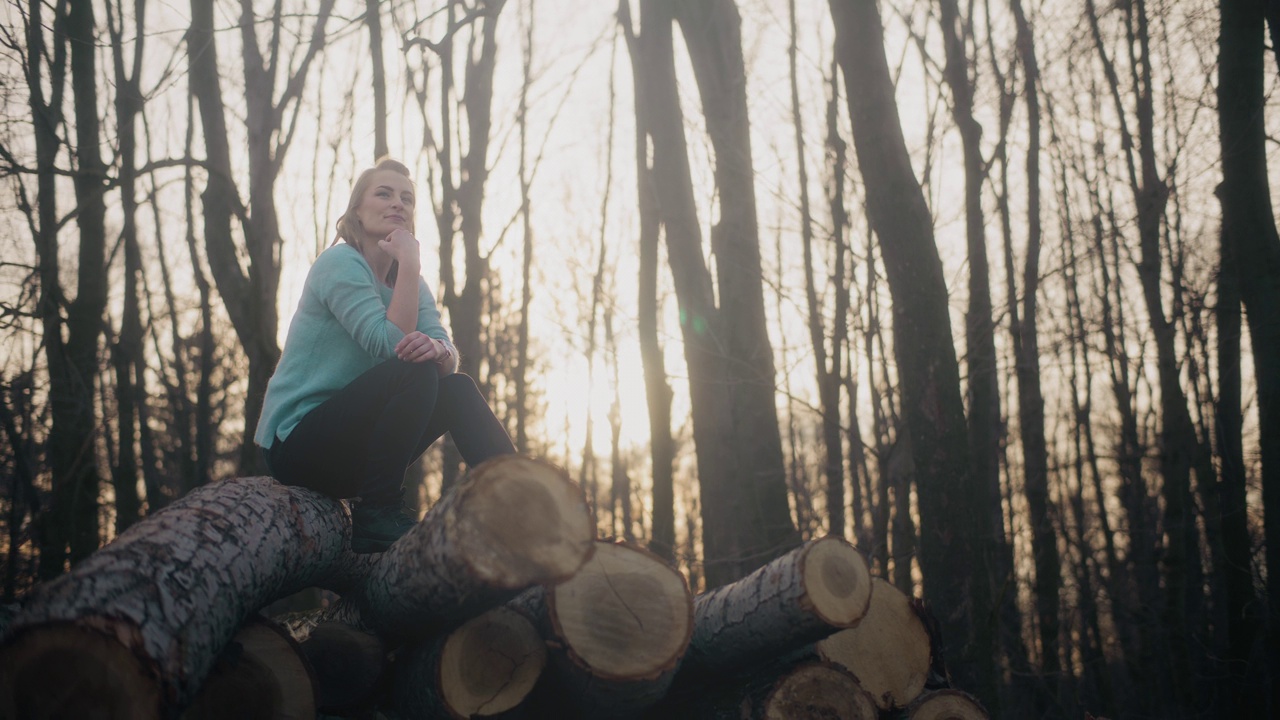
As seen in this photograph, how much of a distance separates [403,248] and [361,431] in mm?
679

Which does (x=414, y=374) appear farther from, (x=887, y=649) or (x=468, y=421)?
(x=887, y=649)

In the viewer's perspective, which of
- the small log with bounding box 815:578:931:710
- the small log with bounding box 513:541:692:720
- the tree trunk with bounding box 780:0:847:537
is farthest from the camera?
the tree trunk with bounding box 780:0:847:537

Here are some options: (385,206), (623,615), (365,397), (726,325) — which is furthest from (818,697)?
(726,325)

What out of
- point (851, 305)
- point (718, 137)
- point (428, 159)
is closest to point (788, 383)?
point (851, 305)

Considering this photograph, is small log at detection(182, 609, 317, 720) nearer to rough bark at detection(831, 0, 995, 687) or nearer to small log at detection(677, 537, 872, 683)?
small log at detection(677, 537, 872, 683)

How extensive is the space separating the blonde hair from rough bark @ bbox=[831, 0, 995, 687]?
2870 mm

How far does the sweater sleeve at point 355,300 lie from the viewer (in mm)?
2705

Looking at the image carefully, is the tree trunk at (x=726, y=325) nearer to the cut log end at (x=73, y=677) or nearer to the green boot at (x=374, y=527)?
the green boot at (x=374, y=527)

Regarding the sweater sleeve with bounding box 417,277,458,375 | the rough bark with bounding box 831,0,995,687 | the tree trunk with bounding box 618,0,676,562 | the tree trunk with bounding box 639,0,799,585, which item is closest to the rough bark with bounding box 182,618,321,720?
the sweater sleeve with bounding box 417,277,458,375

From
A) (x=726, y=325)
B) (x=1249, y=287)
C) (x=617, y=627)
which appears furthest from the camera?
(x=726, y=325)

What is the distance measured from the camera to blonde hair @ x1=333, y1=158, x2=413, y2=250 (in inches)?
123

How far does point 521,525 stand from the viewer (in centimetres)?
222

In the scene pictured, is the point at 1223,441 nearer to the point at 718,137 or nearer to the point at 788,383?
the point at 788,383

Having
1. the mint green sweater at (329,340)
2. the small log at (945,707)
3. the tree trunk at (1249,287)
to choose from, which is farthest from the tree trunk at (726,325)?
the mint green sweater at (329,340)
